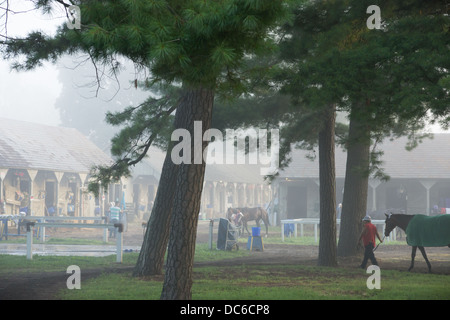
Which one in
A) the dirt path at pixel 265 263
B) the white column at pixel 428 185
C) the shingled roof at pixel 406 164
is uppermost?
the shingled roof at pixel 406 164

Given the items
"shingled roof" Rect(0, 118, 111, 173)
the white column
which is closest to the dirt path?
"shingled roof" Rect(0, 118, 111, 173)

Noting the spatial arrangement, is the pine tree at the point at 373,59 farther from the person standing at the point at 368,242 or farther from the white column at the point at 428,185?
the white column at the point at 428,185

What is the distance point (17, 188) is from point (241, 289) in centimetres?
2592

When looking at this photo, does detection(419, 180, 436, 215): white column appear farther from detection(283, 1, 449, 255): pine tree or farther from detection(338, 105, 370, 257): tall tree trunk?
detection(283, 1, 449, 255): pine tree

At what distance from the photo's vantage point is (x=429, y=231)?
15.4 m

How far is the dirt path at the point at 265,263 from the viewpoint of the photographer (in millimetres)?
11109

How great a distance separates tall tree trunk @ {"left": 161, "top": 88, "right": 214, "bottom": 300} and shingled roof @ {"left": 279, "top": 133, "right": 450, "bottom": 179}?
92.7 feet

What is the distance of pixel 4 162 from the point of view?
3206 cm

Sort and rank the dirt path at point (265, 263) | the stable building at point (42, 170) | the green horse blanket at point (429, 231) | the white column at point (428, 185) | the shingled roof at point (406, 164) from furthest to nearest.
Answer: the shingled roof at point (406, 164), the white column at point (428, 185), the stable building at point (42, 170), the green horse blanket at point (429, 231), the dirt path at point (265, 263)

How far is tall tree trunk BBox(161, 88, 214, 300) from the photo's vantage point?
8.53 m

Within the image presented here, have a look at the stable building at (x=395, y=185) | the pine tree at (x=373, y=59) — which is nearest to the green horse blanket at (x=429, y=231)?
the pine tree at (x=373, y=59)

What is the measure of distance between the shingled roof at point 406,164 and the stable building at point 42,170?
13.0 metres

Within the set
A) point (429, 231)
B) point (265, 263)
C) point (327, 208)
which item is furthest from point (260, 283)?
point (429, 231)
